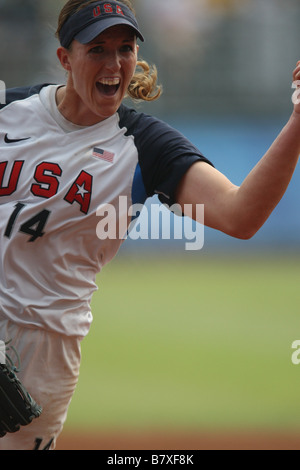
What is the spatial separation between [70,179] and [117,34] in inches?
18.4

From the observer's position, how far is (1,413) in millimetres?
2367

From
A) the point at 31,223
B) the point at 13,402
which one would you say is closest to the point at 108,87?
the point at 31,223

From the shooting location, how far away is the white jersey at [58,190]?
2336 millimetres

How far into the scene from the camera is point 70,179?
235cm

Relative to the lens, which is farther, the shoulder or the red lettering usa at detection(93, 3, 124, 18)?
the shoulder

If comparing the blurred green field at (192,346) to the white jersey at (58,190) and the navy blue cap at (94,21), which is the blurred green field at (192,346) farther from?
the navy blue cap at (94,21)

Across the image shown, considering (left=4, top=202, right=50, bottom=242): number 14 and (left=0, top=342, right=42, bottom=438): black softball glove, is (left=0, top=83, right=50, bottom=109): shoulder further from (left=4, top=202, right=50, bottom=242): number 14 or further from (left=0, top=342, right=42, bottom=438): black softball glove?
(left=0, top=342, right=42, bottom=438): black softball glove

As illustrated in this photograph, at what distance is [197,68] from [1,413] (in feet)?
28.0

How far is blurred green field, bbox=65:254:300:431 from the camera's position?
5.48 metres

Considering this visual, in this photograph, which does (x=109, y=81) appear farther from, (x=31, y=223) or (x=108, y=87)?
(x=31, y=223)

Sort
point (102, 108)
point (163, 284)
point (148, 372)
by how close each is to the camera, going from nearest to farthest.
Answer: point (102, 108), point (148, 372), point (163, 284)

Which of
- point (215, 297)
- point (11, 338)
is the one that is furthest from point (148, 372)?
point (11, 338)

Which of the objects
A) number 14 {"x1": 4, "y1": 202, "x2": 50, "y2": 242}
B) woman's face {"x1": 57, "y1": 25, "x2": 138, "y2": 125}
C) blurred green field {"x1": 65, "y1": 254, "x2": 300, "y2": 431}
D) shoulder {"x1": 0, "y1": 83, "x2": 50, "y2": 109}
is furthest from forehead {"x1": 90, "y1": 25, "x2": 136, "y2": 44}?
blurred green field {"x1": 65, "y1": 254, "x2": 300, "y2": 431}

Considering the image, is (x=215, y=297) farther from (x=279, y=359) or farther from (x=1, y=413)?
(x=1, y=413)
